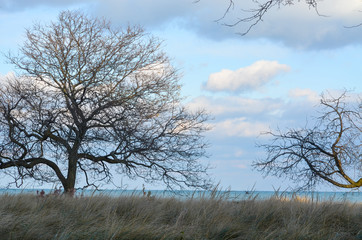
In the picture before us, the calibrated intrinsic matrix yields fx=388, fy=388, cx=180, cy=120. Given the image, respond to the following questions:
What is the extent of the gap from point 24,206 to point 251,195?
4.45m

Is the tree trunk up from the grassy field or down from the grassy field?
up

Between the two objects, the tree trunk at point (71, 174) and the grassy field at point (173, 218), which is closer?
the grassy field at point (173, 218)

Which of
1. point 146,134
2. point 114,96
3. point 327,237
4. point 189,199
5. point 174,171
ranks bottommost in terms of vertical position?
point 327,237

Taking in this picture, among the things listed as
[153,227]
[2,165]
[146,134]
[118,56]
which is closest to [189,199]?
[153,227]

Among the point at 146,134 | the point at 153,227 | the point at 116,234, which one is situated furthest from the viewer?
the point at 146,134

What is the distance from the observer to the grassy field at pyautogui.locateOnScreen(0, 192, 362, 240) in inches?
217

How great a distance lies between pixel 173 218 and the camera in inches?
269

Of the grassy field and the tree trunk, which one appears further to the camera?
the tree trunk

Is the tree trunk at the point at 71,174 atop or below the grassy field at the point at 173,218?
atop

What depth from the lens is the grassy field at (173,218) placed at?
5.50m

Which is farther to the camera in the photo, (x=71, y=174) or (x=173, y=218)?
(x=71, y=174)

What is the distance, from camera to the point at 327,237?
6.25 m

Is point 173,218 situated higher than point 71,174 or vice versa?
point 71,174

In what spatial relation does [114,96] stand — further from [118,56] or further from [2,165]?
[2,165]
